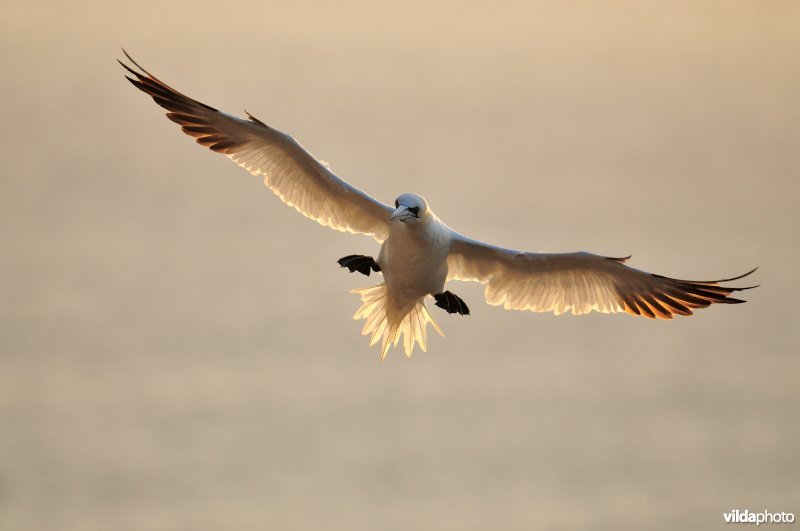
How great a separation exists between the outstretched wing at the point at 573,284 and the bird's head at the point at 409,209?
130 centimetres

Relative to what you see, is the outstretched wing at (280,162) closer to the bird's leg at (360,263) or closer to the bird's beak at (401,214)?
the bird's leg at (360,263)

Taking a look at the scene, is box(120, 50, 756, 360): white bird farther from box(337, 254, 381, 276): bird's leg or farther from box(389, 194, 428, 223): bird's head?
box(389, 194, 428, 223): bird's head

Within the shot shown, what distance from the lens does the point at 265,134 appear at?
647 inches

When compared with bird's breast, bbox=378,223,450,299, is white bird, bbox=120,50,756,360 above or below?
above

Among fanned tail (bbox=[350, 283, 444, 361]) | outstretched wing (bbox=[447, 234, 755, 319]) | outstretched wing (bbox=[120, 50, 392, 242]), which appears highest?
outstretched wing (bbox=[120, 50, 392, 242])

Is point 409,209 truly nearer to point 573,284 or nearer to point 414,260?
point 414,260

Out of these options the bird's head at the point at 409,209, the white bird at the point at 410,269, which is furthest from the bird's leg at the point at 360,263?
the bird's head at the point at 409,209

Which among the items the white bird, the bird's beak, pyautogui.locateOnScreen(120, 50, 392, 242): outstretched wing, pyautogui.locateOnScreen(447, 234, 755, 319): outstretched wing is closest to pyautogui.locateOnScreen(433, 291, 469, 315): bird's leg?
the white bird

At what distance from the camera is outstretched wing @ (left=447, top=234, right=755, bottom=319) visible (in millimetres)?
16750

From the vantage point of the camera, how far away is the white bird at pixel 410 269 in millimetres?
16391

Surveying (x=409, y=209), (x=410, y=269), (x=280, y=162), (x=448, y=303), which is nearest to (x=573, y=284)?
(x=448, y=303)

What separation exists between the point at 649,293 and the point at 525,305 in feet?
4.87

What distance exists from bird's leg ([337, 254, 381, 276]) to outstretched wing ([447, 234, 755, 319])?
97cm

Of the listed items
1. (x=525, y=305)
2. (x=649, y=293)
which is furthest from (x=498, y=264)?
(x=649, y=293)
